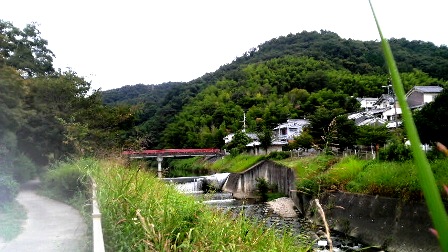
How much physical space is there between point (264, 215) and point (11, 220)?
34.3 ft

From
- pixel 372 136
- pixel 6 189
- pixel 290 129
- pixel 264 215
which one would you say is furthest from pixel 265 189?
pixel 290 129

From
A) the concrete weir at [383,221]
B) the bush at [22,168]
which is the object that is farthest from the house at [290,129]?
the bush at [22,168]

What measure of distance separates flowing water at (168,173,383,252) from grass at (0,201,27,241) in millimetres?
3246

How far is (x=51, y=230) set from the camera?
8828mm

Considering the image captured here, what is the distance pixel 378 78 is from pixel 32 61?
50415mm

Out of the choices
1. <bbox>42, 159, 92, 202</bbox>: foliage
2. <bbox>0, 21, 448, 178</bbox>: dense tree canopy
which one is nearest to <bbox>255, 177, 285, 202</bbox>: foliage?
<bbox>0, 21, 448, 178</bbox>: dense tree canopy

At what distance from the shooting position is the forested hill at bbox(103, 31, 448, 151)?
185 feet

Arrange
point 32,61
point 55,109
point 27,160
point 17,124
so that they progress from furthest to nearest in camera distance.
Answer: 1. point 32,61
2. point 55,109
3. point 27,160
4. point 17,124

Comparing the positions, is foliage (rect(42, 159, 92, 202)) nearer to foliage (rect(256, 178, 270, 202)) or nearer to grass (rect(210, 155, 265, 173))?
foliage (rect(256, 178, 270, 202))

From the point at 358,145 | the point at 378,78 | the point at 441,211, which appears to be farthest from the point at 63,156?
the point at 378,78

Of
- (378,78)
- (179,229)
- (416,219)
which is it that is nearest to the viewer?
(179,229)

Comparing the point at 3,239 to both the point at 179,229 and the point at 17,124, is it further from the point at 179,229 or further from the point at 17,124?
the point at 17,124

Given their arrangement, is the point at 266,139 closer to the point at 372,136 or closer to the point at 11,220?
the point at 372,136

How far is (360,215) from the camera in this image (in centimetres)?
1473
